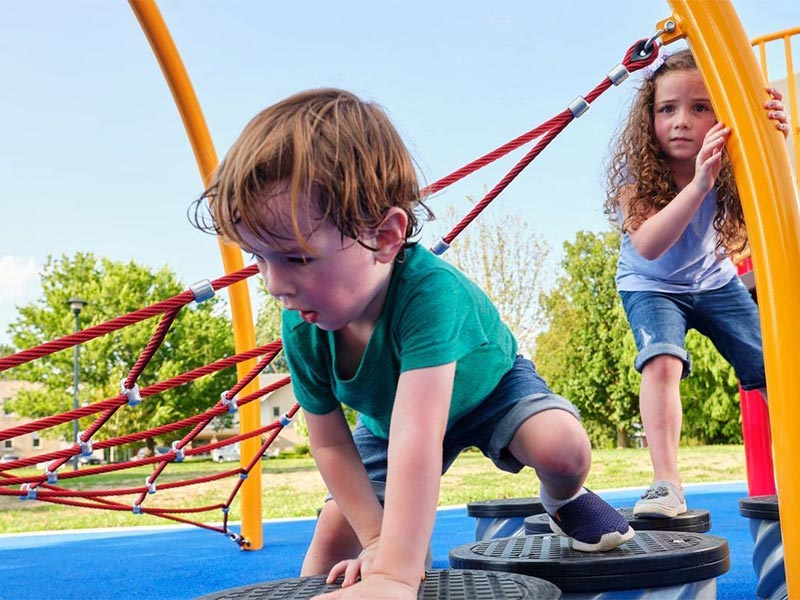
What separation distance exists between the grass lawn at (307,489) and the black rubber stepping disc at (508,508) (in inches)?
192

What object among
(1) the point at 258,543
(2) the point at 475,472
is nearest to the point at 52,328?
(2) the point at 475,472

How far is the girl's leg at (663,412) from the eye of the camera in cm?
220

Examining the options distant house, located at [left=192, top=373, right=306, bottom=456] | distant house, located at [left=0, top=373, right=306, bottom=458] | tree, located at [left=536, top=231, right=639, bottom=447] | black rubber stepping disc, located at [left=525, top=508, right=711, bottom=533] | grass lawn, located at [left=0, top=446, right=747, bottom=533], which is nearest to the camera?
black rubber stepping disc, located at [left=525, top=508, right=711, bottom=533]

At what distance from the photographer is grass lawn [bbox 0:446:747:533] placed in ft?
27.7

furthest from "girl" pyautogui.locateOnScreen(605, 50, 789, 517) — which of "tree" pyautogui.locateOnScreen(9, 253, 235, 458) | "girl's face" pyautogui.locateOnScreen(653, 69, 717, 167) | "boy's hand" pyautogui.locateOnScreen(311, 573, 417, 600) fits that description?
"tree" pyautogui.locateOnScreen(9, 253, 235, 458)

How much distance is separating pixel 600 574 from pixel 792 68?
2620 mm

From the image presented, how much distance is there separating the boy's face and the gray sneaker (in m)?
1.17

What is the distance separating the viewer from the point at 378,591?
1.09 metres

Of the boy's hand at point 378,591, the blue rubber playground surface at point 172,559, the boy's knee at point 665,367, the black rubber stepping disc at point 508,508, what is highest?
the boy's knee at point 665,367

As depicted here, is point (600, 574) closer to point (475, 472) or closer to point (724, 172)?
point (724, 172)

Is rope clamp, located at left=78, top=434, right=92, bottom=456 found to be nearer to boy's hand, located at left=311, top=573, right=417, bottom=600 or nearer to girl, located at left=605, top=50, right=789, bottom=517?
boy's hand, located at left=311, top=573, right=417, bottom=600

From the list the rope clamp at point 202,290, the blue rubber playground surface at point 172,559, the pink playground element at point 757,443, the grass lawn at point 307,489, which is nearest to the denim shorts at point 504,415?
the rope clamp at point 202,290

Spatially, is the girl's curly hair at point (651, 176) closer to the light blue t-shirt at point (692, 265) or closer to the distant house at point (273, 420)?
the light blue t-shirt at point (692, 265)

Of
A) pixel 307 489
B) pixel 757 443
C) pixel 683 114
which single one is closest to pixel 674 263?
pixel 683 114
